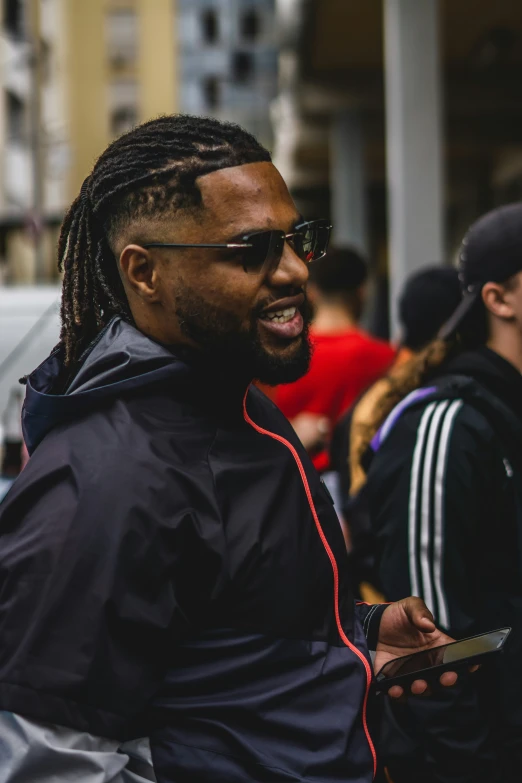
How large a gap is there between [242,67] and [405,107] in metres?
42.4

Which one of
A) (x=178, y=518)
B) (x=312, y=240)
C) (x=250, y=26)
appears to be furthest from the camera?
(x=250, y=26)

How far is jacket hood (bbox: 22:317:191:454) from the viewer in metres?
1.66

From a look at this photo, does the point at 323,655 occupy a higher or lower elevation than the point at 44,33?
higher

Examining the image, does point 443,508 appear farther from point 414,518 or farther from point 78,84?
point 78,84

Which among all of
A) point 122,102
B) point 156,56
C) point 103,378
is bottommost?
point 122,102

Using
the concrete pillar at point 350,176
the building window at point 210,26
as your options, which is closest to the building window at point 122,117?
the building window at point 210,26

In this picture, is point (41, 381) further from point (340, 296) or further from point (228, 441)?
point (340, 296)

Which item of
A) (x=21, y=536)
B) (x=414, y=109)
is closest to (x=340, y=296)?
(x=414, y=109)

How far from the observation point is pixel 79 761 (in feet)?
4.77

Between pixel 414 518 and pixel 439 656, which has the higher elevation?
pixel 439 656

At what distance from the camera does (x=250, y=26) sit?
49125mm

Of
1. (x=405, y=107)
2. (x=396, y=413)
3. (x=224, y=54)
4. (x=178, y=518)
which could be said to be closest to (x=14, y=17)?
(x=224, y=54)

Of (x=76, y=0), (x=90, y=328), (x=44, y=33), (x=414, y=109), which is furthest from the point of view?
(x=76, y=0)

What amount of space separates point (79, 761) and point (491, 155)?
17.0m
